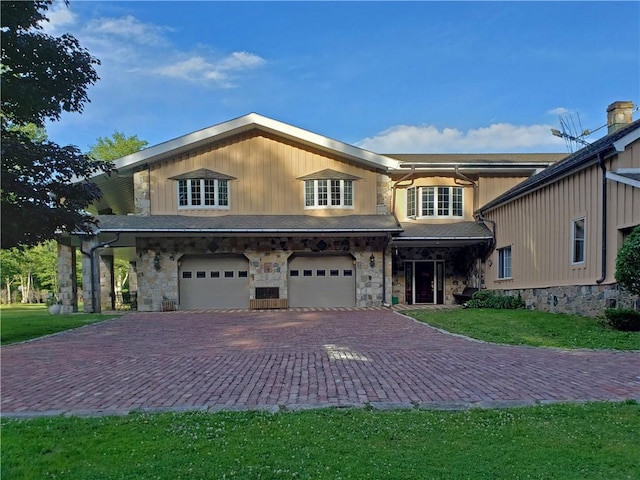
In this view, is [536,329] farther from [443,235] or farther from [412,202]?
[412,202]

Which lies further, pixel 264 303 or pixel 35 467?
pixel 264 303

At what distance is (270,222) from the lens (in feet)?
59.2

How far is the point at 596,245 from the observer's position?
39.2ft

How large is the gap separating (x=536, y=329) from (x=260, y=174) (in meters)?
12.5

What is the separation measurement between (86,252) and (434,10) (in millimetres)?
14915

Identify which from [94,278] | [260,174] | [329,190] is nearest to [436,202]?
[329,190]

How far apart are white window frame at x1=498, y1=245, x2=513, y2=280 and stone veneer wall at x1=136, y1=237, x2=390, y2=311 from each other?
4547 mm

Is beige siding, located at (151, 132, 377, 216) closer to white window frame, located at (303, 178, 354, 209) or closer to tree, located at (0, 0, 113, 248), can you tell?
white window frame, located at (303, 178, 354, 209)

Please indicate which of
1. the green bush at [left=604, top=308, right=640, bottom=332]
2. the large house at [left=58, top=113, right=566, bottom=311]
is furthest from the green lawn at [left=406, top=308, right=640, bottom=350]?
the large house at [left=58, top=113, right=566, bottom=311]

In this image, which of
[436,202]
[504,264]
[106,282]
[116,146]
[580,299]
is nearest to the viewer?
[580,299]

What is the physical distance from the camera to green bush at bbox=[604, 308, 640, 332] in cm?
983

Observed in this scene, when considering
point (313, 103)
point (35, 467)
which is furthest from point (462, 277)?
point (35, 467)

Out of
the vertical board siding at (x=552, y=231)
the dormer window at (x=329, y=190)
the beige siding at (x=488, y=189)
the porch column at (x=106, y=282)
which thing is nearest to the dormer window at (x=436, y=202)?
the beige siding at (x=488, y=189)

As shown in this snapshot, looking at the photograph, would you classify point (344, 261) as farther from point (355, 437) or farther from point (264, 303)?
point (355, 437)
